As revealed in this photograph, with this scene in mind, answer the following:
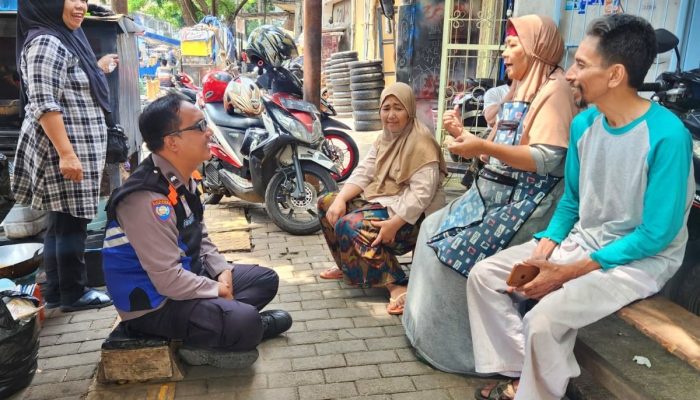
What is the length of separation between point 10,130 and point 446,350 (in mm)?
4258

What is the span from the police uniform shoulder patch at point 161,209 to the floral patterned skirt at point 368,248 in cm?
132

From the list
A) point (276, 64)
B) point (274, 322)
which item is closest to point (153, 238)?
point (274, 322)

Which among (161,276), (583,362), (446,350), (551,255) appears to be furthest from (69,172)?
(583,362)

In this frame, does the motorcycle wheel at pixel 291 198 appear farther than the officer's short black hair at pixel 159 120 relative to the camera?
Yes

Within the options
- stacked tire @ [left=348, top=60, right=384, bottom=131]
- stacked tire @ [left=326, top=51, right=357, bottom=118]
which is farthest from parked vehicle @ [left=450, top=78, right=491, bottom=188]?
stacked tire @ [left=326, top=51, right=357, bottom=118]

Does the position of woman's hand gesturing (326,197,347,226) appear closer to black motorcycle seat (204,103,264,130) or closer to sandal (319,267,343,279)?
sandal (319,267,343,279)

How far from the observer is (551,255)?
2289mm

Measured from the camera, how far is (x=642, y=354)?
2514mm

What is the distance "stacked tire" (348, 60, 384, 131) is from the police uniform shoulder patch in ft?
28.5

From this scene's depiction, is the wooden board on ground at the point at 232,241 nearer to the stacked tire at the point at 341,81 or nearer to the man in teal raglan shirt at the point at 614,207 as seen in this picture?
the man in teal raglan shirt at the point at 614,207

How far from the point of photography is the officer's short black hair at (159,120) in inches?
91.1

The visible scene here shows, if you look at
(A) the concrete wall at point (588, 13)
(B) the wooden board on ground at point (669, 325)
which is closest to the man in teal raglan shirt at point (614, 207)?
(B) the wooden board on ground at point (669, 325)

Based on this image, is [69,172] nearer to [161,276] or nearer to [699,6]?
[161,276]

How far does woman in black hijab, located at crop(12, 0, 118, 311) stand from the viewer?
287 centimetres
